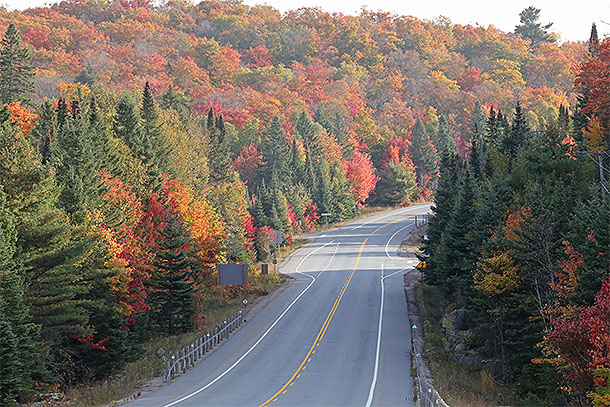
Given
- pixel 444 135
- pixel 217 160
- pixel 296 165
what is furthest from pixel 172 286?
pixel 444 135

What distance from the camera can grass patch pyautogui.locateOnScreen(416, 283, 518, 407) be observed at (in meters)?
31.9

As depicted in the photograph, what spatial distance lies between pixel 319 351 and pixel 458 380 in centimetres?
892

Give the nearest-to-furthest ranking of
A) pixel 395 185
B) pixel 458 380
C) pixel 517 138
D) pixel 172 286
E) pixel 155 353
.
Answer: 1. pixel 458 380
2. pixel 155 353
3. pixel 172 286
4. pixel 517 138
5. pixel 395 185

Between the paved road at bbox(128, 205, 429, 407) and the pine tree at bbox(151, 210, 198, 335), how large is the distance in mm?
4595

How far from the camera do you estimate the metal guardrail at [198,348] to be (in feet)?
117

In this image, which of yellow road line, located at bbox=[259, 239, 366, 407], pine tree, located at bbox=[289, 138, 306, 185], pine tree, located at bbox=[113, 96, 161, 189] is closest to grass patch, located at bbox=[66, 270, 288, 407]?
yellow road line, located at bbox=[259, 239, 366, 407]

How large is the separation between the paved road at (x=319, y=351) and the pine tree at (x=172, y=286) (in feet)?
15.1

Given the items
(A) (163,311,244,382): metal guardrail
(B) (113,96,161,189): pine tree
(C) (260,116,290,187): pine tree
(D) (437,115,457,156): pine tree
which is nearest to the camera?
(A) (163,311,244,382): metal guardrail

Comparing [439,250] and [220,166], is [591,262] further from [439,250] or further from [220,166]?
[220,166]

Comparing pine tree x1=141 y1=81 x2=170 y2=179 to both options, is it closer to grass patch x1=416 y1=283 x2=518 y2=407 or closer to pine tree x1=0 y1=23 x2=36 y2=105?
pine tree x1=0 y1=23 x2=36 y2=105

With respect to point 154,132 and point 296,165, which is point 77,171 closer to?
point 154,132

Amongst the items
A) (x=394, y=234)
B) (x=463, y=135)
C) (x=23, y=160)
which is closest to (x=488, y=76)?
(x=463, y=135)

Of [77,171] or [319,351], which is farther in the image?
[77,171]

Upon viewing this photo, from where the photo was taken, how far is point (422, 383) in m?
31.4
